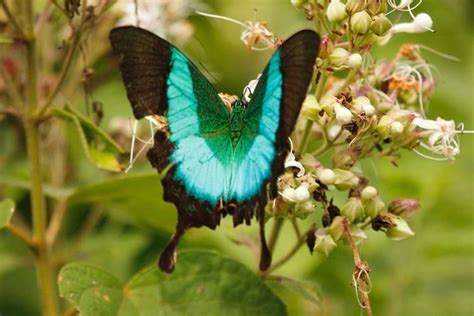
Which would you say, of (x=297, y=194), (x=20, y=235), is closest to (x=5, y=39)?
(x=20, y=235)

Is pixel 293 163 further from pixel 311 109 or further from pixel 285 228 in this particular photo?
pixel 285 228

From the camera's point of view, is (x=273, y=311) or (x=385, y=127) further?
(x=273, y=311)

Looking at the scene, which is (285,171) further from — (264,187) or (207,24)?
(207,24)

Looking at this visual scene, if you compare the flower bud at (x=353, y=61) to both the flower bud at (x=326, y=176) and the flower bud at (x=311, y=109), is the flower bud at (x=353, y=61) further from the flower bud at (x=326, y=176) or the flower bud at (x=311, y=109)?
the flower bud at (x=326, y=176)

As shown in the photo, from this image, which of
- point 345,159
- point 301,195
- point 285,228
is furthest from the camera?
point 285,228

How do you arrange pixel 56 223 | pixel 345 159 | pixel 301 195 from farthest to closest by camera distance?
pixel 56 223 → pixel 345 159 → pixel 301 195

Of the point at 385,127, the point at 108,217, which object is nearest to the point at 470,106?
the point at 108,217
